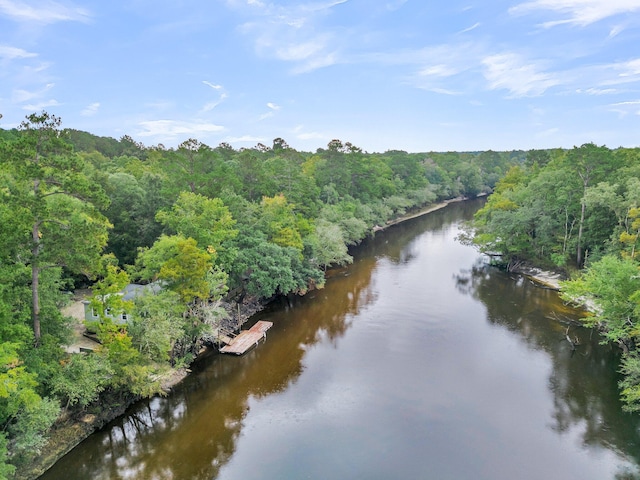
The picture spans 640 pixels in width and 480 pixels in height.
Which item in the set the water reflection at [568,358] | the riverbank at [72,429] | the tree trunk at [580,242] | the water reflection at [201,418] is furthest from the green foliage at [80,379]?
the tree trunk at [580,242]

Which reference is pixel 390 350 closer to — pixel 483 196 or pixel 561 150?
pixel 561 150

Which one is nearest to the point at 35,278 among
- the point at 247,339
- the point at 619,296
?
the point at 247,339

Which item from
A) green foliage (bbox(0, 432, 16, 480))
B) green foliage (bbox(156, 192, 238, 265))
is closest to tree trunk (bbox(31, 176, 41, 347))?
green foliage (bbox(0, 432, 16, 480))

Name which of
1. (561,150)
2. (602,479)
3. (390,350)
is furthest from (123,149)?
(602,479)

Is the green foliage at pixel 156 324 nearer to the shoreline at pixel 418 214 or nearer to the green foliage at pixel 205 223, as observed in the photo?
the green foliage at pixel 205 223

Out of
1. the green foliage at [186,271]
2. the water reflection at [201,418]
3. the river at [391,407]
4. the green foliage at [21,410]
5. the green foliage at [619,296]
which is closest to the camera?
the green foliage at [21,410]

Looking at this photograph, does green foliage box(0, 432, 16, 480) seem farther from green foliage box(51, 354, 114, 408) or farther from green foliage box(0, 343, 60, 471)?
green foliage box(51, 354, 114, 408)
